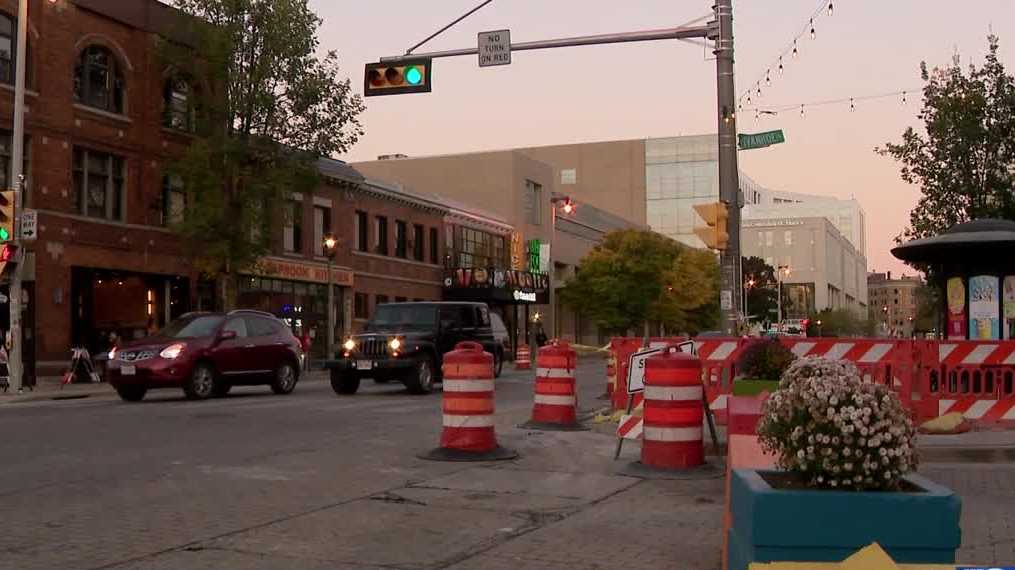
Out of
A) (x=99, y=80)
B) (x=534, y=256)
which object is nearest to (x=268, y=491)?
(x=99, y=80)

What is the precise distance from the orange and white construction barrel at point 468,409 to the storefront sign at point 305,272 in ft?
87.6

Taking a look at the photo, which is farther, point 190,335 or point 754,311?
point 754,311

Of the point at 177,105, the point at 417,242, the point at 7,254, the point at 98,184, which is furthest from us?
the point at 417,242

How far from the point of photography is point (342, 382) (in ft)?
73.0

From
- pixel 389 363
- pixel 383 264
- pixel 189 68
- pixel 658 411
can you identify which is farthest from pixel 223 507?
pixel 383 264

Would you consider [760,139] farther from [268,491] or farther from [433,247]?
[433,247]

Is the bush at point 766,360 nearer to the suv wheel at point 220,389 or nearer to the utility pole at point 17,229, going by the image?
the suv wheel at point 220,389

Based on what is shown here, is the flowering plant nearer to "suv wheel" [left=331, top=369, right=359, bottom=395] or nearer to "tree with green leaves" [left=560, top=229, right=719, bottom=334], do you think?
"suv wheel" [left=331, top=369, right=359, bottom=395]

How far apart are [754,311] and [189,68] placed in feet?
288

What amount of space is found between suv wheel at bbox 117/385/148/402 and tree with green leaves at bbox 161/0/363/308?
39.1ft

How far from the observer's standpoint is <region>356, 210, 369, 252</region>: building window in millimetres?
46406

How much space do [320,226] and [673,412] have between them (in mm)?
35302

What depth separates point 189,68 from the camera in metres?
33.4

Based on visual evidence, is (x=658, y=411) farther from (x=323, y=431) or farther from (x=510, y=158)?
(x=510, y=158)
